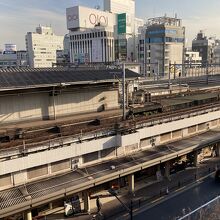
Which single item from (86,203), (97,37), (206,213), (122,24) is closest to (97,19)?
(122,24)

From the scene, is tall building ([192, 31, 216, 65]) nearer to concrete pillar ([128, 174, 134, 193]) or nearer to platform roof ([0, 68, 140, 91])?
platform roof ([0, 68, 140, 91])

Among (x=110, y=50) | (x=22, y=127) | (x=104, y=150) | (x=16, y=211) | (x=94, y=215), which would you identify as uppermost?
(x=110, y=50)

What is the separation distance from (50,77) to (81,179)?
38.6ft

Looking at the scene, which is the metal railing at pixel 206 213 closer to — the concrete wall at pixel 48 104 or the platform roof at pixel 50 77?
the concrete wall at pixel 48 104

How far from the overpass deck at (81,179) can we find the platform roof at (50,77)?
8.85 meters

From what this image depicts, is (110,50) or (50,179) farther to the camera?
(110,50)

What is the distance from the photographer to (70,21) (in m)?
145

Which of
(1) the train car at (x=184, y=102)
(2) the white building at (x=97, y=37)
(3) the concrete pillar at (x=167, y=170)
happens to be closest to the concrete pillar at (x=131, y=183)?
(3) the concrete pillar at (x=167, y=170)

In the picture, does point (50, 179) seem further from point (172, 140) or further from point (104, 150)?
point (172, 140)

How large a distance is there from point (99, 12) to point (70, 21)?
20256 mm

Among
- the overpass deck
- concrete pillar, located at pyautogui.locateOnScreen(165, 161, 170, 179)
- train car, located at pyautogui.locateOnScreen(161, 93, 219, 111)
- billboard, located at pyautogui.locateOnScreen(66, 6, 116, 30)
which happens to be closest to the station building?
train car, located at pyautogui.locateOnScreen(161, 93, 219, 111)

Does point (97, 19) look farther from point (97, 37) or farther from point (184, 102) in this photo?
point (184, 102)

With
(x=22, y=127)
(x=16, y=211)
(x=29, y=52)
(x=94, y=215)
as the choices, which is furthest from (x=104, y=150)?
(x=29, y=52)

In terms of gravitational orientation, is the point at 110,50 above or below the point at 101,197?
above
